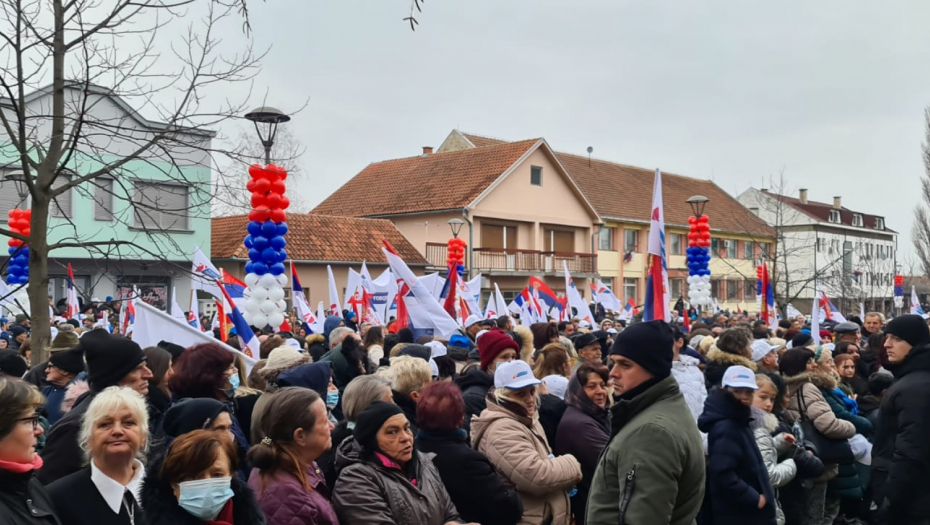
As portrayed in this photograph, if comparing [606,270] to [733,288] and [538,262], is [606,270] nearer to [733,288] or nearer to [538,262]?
[538,262]

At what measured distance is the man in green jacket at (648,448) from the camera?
3205mm

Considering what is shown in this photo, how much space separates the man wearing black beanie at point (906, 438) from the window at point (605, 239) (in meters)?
38.8

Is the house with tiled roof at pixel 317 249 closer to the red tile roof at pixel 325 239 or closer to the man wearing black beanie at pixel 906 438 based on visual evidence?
the red tile roof at pixel 325 239

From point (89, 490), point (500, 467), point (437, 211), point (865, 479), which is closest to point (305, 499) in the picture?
point (89, 490)

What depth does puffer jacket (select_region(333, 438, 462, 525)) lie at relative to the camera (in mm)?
3969

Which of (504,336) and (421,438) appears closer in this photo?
(421,438)

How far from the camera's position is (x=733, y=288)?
5319 centimetres

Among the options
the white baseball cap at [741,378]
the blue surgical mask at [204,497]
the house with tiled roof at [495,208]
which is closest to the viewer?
the blue surgical mask at [204,497]

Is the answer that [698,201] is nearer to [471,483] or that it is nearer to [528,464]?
[528,464]

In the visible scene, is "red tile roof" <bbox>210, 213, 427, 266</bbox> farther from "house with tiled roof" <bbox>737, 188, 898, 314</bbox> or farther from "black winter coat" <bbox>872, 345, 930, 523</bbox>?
"house with tiled roof" <bbox>737, 188, 898, 314</bbox>

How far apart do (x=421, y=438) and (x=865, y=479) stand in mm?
4523

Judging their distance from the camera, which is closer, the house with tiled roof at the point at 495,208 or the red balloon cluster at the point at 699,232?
the red balloon cluster at the point at 699,232

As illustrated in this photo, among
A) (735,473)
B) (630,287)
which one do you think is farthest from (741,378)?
(630,287)

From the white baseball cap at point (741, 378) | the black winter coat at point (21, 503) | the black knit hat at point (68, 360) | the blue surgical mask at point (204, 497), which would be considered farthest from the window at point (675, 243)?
the black winter coat at point (21, 503)
